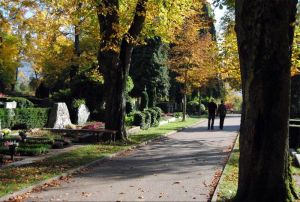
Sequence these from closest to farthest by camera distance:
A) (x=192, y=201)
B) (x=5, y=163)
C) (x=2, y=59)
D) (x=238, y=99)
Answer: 1. (x=192, y=201)
2. (x=5, y=163)
3. (x=2, y=59)
4. (x=238, y=99)

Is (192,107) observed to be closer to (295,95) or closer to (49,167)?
(295,95)

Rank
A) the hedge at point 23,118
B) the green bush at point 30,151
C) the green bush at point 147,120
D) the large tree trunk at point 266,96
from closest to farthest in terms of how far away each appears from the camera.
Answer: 1. the large tree trunk at point 266,96
2. the green bush at point 30,151
3. the hedge at point 23,118
4. the green bush at point 147,120

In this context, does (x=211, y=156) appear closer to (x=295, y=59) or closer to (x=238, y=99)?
(x=295, y=59)

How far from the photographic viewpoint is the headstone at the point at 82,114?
99.0 feet

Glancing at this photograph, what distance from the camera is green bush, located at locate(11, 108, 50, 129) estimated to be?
81.2ft

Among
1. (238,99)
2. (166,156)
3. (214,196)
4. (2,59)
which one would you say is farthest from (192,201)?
(238,99)

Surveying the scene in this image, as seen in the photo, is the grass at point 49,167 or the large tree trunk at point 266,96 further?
the grass at point 49,167

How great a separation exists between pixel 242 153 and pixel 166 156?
768 centimetres

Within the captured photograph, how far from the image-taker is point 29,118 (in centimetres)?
2534

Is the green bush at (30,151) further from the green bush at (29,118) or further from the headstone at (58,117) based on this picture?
the headstone at (58,117)

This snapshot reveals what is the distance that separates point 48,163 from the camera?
1298 centimetres

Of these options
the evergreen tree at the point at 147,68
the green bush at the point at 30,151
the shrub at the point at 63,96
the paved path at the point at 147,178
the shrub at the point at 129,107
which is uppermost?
the evergreen tree at the point at 147,68

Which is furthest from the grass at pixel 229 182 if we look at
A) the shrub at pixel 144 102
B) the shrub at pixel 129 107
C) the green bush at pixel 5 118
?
the shrub at pixel 144 102

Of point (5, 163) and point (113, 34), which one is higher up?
point (113, 34)
